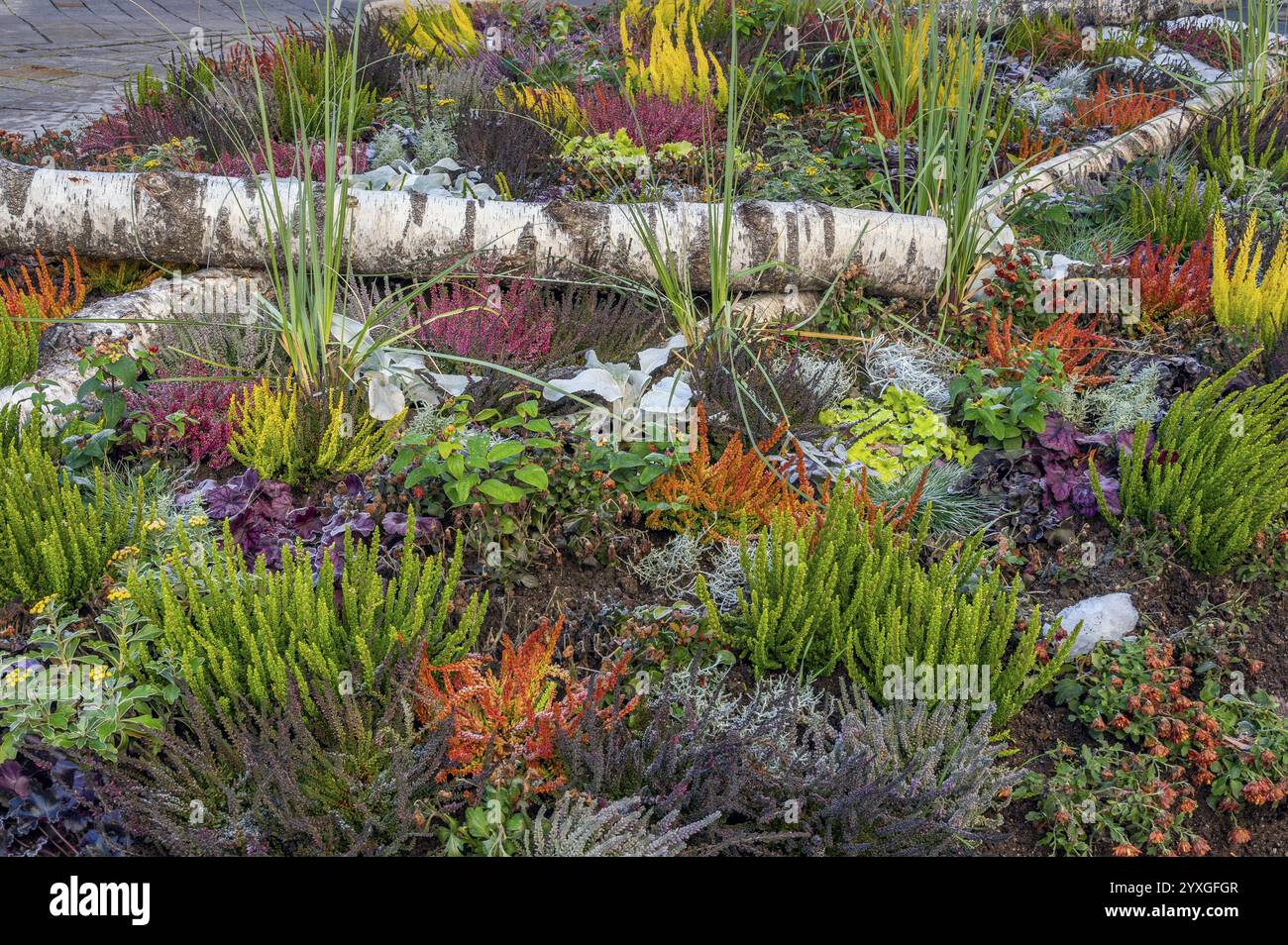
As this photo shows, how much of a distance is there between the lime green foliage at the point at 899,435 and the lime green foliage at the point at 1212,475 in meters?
0.58

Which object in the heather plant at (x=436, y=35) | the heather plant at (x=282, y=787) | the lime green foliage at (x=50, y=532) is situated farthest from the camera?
the heather plant at (x=436, y=35)

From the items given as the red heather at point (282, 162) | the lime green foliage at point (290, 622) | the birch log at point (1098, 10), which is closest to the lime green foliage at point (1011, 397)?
the lime green foliage at point (290, 622)

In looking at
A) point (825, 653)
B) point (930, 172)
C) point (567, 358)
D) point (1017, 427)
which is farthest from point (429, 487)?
point (930, 172)

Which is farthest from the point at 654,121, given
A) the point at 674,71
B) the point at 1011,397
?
the point at 1011,397

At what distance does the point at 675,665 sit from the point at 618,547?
559 millimetres

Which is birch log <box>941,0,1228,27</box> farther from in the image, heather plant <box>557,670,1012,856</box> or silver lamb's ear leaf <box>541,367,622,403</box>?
heather plant <box>557,670,1012,856</box>

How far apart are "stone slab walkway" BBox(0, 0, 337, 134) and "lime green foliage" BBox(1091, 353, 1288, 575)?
236 inches

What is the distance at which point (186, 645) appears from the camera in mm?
2543

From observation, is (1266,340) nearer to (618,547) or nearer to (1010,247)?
(1010,247)

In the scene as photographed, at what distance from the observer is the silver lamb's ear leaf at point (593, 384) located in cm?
365

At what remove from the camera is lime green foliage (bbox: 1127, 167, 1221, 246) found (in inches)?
203

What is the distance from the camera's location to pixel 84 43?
9.42 meters

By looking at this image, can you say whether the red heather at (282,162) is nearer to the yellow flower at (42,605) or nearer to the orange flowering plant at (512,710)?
the yellow flower at (42,605)

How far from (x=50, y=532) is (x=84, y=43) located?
833 cm
